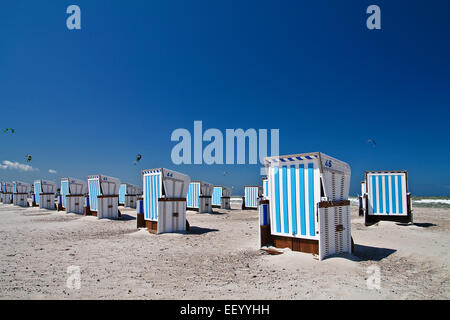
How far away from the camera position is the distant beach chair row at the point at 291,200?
789 cm

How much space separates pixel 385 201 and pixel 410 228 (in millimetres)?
1956

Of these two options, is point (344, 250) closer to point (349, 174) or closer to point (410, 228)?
point (349, 174)

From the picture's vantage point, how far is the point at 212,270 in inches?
283

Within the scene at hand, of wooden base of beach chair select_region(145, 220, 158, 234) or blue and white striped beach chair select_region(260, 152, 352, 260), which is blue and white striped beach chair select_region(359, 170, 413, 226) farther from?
wooden base of beach chair select_region(145, 220, 158, 234)

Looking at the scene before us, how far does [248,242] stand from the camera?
11.2 metres

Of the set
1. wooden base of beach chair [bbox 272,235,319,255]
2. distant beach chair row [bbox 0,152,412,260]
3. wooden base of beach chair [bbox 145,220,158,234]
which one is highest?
distant beach chair row [bbox 0,152,412,260]

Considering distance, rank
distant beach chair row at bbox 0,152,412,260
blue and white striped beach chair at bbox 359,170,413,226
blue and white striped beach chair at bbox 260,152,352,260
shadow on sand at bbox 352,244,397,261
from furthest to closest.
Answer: blue and white striped beach chair at bbox 359,170,413,226, shadow on sand at bbox 352,244,397,261, distant beach chair row at bbox 0,152,412,260, blue and white striped beach chair at bbox 260,152,352,260

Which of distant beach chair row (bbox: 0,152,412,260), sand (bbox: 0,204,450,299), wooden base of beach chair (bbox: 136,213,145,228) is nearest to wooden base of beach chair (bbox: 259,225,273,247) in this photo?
distant beach chair row (bbox: 0,152,412,260)

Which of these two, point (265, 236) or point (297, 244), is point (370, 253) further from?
point (265, 236)

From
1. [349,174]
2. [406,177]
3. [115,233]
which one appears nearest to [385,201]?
[406,177]

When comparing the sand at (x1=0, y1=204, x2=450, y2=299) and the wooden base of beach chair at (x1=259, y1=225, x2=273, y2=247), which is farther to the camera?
the wooden base of beach chair at (x1=259, y1=225, x2=273, y2=247)

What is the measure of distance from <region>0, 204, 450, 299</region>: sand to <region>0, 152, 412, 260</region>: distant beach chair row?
0.69m

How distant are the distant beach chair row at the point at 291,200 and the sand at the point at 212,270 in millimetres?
686

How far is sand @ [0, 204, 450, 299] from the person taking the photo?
5.42m
